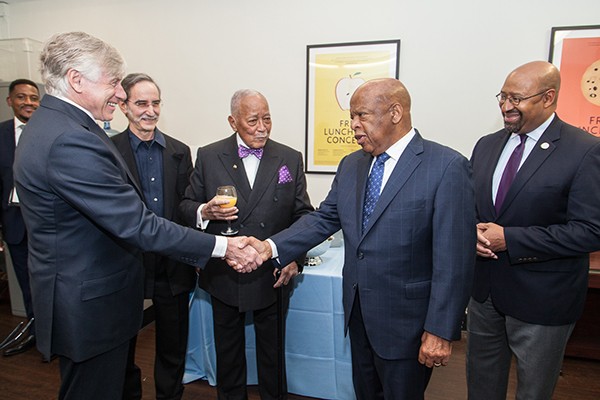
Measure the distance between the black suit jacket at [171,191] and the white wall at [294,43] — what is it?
4.58 ft

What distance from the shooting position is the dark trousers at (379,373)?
152cm

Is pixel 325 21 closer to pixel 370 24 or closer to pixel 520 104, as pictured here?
pixel 370 24

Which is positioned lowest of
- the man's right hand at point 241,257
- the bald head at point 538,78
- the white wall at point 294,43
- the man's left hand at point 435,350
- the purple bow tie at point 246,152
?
the man's left hand at point 435,350

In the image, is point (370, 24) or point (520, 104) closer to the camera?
point (520, 104)

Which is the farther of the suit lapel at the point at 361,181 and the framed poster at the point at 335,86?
the framed poster at the point at 335,86

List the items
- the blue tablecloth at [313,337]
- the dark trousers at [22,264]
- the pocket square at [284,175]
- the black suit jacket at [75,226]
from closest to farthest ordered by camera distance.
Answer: the black suit jacket at [75,226] < the pocket square at [284,175] < the blue tablecloth at [313,337] < the dark trousers at [22,264]

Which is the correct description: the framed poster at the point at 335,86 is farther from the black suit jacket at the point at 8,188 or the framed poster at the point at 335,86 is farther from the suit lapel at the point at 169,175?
the black suit jacket at the point at 8,188

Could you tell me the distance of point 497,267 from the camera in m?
1.74

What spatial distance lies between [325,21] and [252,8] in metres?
0.68

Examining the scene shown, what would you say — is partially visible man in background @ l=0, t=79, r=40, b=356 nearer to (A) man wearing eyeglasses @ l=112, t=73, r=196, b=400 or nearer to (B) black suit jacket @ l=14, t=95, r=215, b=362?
(A) man wearing eyeglasses @ l=112, t=73, r=196, b=400

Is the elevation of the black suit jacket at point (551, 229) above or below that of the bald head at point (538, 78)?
below

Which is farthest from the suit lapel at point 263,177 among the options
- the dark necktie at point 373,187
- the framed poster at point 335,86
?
the framed poster at point 335,86

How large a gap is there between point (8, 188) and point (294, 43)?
2.58m

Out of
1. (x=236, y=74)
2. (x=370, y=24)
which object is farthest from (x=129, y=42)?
(x=370, y=24)
